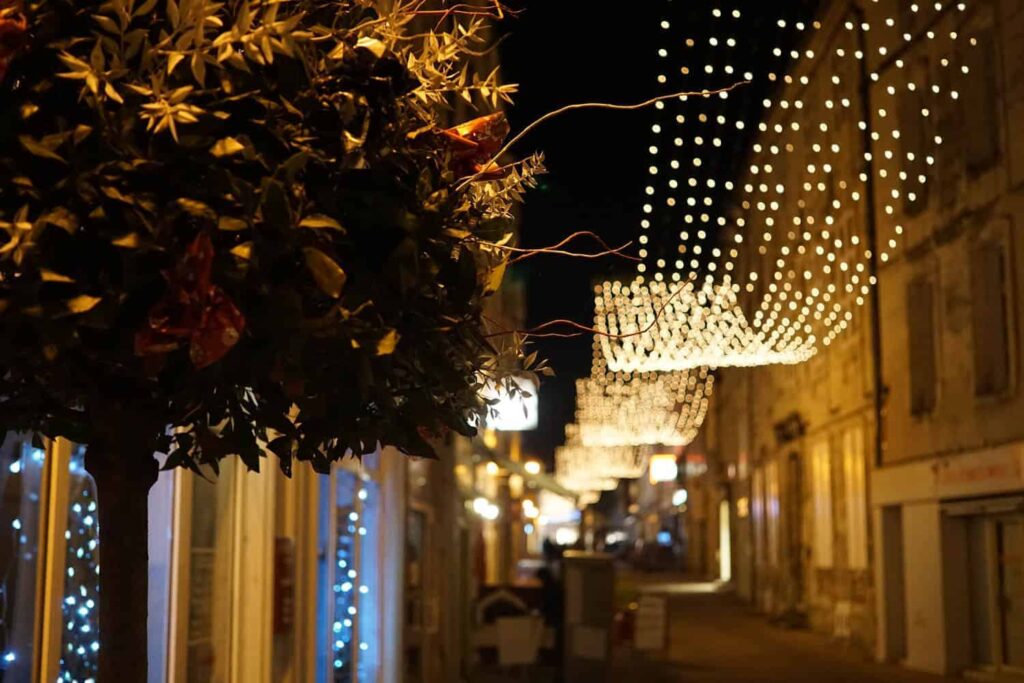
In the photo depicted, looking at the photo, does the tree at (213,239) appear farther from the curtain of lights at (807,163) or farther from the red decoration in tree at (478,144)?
Result: the curtain of lights at (807,163)

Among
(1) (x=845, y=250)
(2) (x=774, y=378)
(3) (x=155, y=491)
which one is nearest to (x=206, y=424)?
(3) (x=155, y=491)

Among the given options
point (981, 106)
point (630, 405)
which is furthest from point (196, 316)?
point (630, 405)

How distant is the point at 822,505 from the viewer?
2706cm

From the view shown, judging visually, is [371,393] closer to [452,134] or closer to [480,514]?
[452,134]

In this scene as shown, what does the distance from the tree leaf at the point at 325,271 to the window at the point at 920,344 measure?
58.1 feet

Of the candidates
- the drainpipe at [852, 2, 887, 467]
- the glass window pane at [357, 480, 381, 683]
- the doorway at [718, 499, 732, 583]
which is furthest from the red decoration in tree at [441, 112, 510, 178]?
the doorway at [718, 499, 732, 583]

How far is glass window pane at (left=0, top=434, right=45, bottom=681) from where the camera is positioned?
528cm

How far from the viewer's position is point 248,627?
831 centimetres

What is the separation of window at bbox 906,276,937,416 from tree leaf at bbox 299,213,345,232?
57.9 ft

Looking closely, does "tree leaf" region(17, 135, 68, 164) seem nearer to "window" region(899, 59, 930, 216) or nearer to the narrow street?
the narrow street

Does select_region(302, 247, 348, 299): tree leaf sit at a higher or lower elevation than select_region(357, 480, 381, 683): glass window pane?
higher

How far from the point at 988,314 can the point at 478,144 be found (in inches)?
578

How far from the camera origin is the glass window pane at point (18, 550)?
5.28m

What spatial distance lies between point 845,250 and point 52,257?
21768mm
